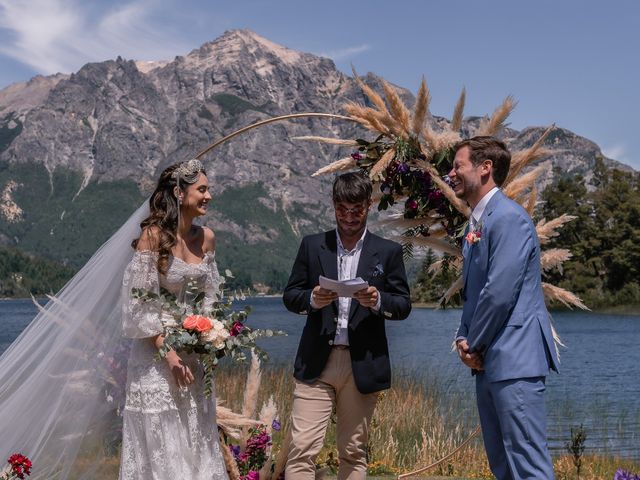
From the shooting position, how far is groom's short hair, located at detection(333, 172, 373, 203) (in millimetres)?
4879

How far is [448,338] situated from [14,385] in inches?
1344

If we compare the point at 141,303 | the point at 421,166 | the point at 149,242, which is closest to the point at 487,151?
the point at 149,242

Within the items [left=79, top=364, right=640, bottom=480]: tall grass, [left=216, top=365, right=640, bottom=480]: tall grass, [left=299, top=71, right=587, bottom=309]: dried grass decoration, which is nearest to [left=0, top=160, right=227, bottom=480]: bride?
[left=299, top=71, right=587, bottom=309]: dried grass decoration

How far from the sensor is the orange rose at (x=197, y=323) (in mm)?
4777

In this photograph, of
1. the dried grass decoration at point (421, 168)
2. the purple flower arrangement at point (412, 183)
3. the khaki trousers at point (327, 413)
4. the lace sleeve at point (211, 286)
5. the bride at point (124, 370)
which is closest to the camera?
the bride at point (124, 370)

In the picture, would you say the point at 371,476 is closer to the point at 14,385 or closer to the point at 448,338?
the point at 14,385

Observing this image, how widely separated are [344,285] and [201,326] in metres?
0.87

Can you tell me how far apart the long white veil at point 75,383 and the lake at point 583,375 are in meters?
6.97

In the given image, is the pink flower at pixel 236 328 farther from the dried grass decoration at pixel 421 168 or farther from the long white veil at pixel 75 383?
the dried grass decoration at pixel 421 168

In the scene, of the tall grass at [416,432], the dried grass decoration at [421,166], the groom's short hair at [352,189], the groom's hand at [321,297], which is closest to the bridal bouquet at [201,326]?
the groom's hand at [321,297]

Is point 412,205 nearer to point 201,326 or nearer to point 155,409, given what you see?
point 201,326

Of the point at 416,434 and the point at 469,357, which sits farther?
the point at 416,434

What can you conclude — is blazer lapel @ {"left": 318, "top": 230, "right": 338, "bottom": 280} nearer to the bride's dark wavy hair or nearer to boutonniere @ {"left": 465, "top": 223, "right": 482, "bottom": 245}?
the bride's dark wavy hair

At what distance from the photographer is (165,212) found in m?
5.04
